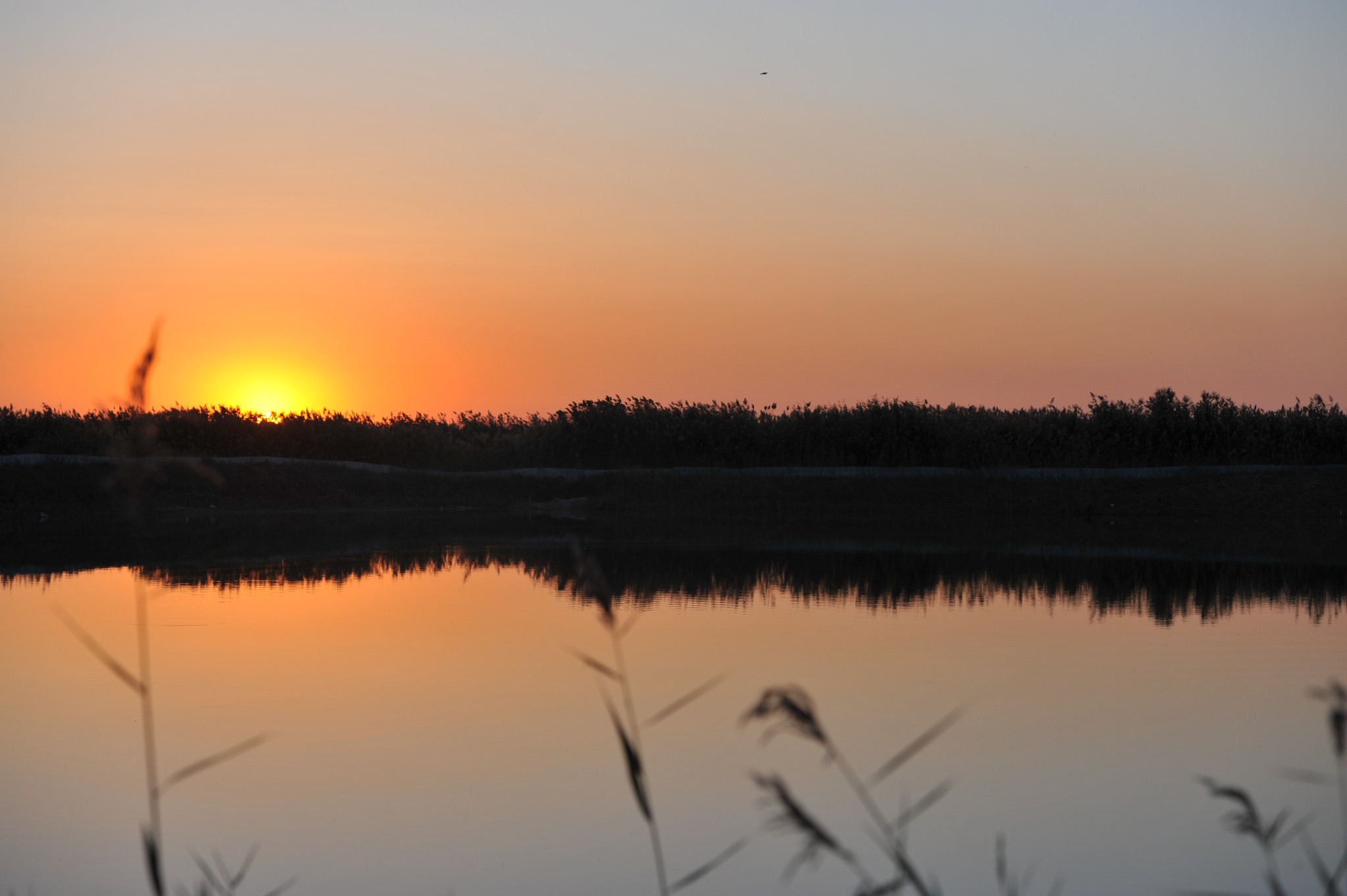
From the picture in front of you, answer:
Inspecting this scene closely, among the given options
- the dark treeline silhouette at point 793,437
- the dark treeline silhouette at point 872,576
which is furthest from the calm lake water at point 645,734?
the dark treeline silhouette at point 793,437

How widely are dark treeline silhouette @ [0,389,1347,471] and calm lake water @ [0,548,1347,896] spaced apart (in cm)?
2040

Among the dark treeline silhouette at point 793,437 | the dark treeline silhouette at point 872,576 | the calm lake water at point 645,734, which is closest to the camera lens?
the calm lake water at point 645,734

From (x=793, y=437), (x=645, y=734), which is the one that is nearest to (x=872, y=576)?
(x=645, y=734)

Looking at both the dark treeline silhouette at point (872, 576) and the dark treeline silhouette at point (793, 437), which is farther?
the dark treeline silhouette at point (793, 437)

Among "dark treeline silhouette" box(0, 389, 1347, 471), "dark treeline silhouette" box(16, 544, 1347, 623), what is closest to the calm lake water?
"dark treeline silhouette" box(16, 544, 1347, 623)

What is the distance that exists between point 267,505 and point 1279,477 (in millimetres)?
21808

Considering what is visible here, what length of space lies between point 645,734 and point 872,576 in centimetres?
896

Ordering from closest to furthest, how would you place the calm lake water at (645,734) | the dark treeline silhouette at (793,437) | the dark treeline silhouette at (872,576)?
the calm lake water at (645,734)
the dark treeline silhouette at (872,576)
the dark treeline silhouette at (793,437)

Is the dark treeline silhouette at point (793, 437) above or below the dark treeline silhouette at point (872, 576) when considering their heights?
above

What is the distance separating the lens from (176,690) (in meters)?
8.68

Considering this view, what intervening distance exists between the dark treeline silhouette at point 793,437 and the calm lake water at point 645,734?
803 inches

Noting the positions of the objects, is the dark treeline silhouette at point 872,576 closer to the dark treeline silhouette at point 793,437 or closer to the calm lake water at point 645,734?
the calm lake water at point 645,734

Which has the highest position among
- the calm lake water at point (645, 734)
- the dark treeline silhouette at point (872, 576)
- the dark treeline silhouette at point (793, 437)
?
the dark treeline silhouette at point (793, 437)

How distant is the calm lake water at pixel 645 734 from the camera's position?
5266 millimetres
